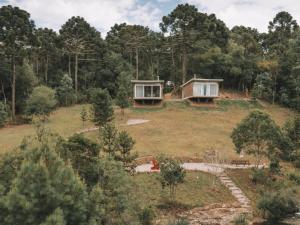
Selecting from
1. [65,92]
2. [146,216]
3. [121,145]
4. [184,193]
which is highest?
[65,92]

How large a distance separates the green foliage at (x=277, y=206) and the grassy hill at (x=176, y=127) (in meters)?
9.80

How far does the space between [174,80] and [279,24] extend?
21.7m

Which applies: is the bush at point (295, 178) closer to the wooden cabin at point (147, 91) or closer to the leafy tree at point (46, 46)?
the wooden cabin at point (147, 91)

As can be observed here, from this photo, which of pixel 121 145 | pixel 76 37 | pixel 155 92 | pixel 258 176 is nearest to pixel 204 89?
pixel 155 92

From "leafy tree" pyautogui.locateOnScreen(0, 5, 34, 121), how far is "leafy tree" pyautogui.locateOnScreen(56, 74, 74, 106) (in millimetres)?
8020

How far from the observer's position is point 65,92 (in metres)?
48.4

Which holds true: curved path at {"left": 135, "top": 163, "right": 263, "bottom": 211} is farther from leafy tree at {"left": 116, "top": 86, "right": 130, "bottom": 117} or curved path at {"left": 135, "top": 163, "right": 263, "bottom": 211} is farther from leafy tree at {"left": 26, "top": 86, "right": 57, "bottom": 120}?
leafy tree at {"left": 26, "top": 86, "right": 57, "bottom": 120}

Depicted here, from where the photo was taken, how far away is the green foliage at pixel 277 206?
1948cm

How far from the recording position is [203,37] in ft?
185

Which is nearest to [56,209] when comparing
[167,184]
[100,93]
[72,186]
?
[72,186]

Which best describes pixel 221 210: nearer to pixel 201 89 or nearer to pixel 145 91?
pixel 145 91

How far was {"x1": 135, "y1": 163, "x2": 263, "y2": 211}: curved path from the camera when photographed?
22972 mm

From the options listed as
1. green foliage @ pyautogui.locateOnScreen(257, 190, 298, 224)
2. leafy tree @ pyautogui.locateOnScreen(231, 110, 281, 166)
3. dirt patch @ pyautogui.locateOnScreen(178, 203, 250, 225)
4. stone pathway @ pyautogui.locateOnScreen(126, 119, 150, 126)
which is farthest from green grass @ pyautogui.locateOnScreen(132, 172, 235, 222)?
stone pathway @ pyautogui.locateOnScreen(126, 119, 150, 126)

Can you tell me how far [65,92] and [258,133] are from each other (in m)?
29.3
